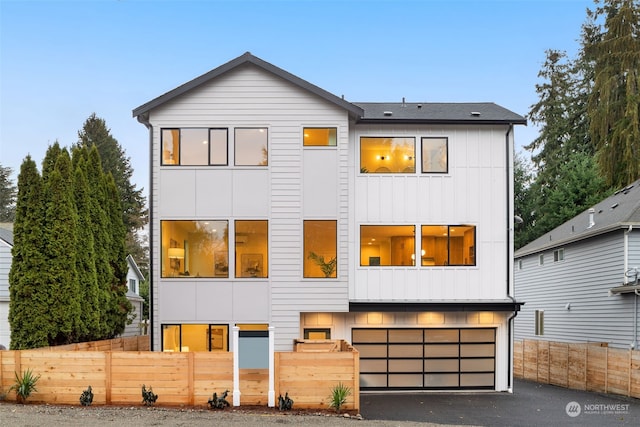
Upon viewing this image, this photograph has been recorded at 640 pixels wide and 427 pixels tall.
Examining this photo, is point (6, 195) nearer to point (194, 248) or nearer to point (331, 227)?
point (194, 248)

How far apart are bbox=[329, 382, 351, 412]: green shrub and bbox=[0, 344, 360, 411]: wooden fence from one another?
0.10m

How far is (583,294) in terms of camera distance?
77.4 ft

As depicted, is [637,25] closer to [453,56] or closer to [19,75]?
[453,56]

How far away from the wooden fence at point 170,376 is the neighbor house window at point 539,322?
654 inches

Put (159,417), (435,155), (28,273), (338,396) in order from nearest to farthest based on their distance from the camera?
(159,417), (338,396), (28,273), (435,155)

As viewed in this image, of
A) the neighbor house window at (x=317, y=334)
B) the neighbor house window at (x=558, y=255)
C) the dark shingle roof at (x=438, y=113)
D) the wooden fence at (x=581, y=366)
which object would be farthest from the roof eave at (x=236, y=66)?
the neighbor house window at (x=558, y=255)

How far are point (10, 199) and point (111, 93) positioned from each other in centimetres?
3972

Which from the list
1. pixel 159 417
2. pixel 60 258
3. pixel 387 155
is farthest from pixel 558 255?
pixel 60 258

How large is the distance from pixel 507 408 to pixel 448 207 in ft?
18.7

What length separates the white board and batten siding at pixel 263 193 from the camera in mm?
17516

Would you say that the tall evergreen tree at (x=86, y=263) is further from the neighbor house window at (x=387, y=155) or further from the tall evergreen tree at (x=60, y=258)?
the neighbor house window at (x=387, y=155)

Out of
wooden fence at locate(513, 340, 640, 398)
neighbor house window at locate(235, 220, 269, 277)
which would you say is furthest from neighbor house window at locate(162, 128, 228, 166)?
wooden fence at locate(513, 340, 640, 398)

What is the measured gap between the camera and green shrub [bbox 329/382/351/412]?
13.1 metres

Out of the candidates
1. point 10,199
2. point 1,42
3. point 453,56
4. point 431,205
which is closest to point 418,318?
point 431,205
